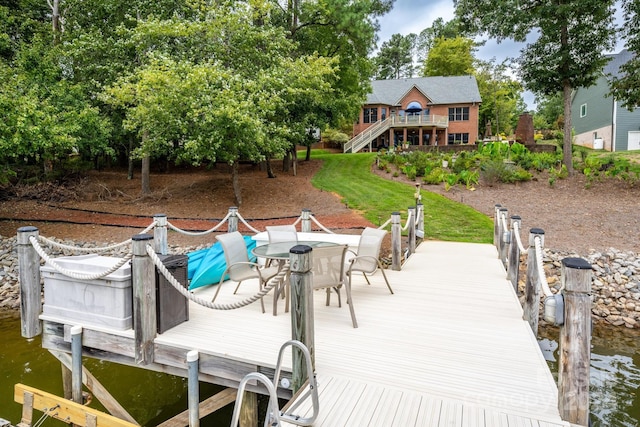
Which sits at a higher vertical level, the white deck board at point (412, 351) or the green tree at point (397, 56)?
the green tree at point (397, 56)

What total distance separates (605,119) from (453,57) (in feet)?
54.2

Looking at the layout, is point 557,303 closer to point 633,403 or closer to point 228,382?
point 228,382

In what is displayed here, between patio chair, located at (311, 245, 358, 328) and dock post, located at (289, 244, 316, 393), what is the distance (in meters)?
1.22

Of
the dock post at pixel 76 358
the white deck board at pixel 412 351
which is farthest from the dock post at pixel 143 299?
the dock post at pixel 76 358

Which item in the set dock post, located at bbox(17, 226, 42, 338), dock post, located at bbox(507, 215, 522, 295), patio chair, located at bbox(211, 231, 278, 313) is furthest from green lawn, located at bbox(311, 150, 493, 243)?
dock post, located at bbox(17, 226, 42, 338)

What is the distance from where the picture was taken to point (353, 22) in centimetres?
1756

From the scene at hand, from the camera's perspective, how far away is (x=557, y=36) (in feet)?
54.2

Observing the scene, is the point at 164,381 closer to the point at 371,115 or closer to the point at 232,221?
the point at 232,221

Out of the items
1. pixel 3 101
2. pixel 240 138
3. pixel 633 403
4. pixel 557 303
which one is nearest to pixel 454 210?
pixel 240 138

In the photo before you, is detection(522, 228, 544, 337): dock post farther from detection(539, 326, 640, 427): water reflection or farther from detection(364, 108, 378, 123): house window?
detection(364, 108, 378, 123): house window

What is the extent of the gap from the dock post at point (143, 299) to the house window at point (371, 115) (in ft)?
105

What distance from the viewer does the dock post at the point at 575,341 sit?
2.67 meters

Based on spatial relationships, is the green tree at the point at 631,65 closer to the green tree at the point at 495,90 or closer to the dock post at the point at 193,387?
the dock post at the point at 193,387

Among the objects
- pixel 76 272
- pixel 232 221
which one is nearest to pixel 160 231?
pixel 232 221
